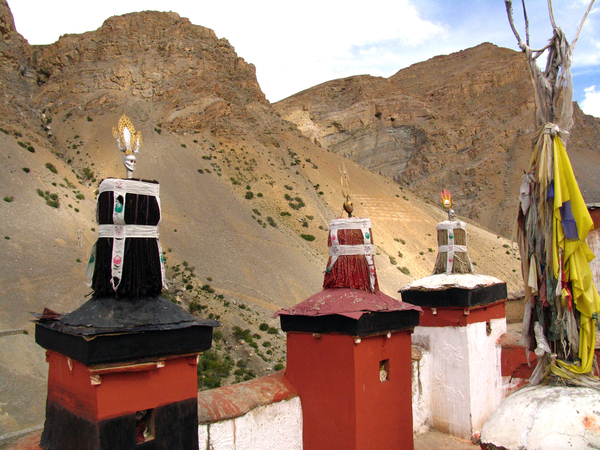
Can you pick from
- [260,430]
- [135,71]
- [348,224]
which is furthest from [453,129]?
[260,430]

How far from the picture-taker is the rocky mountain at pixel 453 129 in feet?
194

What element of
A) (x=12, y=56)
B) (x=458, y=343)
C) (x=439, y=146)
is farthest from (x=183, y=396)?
(x=439, y=146)

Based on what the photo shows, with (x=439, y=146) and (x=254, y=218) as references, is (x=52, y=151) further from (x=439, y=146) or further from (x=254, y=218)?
(x=439, y=146)

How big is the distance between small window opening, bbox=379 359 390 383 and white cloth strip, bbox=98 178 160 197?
3121 millimetres

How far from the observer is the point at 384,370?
18.0 ft

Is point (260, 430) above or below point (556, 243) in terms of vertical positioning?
below

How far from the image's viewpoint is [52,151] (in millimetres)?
33094

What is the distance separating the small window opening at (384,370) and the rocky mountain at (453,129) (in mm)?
50252

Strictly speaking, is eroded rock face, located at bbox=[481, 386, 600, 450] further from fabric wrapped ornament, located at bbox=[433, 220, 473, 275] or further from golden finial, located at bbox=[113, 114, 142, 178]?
golden finial, located at bbox=[113, 114, 142, 178]

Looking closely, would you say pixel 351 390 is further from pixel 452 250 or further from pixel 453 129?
pixel 453 129

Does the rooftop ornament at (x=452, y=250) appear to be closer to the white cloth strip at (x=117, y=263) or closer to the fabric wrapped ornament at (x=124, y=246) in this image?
the fabric wrapped ornament at (x=124, y=246)

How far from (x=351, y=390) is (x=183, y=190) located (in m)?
28.9

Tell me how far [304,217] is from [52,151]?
17.9m

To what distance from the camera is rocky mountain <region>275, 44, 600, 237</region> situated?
59056mm
